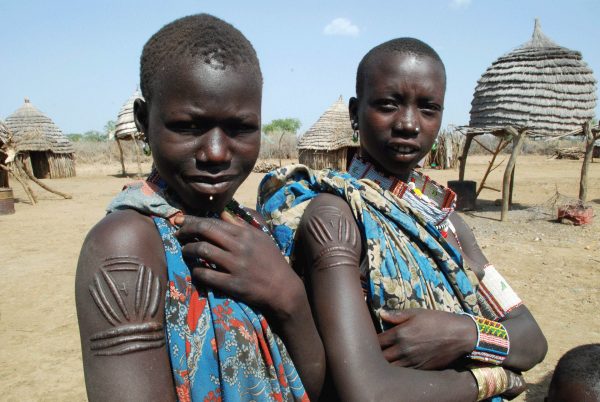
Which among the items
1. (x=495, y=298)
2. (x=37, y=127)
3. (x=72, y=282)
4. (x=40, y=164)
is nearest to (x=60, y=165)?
(x=40, y=164)

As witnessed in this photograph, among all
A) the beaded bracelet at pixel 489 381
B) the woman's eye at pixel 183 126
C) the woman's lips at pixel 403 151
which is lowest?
the beaded bracelet at pixel 489 381

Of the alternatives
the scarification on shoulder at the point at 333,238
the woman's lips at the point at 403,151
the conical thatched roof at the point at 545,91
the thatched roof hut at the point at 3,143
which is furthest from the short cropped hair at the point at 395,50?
the thatched roof hut at the point at 3,143

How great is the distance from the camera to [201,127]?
42.5 inches

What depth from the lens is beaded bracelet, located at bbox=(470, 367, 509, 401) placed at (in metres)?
1.37

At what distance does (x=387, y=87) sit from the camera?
162 cm

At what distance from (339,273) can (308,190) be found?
341 millimetres

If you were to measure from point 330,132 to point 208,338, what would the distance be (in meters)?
17.1

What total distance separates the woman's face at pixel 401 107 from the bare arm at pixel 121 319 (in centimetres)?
96

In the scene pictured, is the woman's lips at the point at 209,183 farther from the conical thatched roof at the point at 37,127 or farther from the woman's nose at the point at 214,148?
the conical thatched roof at the point at 37,127

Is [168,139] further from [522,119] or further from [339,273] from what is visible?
[522,119]

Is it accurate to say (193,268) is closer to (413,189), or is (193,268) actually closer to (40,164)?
(413,189)

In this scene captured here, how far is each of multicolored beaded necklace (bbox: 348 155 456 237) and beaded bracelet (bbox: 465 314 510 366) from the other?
39 centimetres

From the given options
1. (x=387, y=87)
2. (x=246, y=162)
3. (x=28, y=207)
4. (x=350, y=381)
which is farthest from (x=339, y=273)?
(x=28, y=207)

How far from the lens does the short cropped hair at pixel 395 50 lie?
1.63 m
